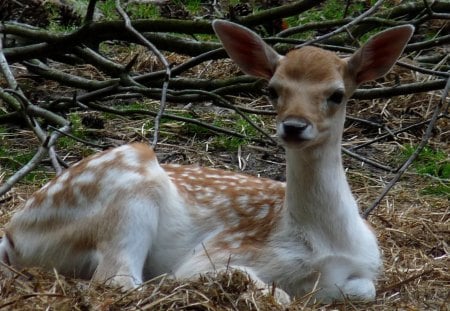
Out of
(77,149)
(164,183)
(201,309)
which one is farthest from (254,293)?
(77,149)

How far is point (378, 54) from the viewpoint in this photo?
5.60 meters

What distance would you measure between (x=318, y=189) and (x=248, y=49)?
783 mm

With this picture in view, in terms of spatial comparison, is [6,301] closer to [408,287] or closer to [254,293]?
[254,293]

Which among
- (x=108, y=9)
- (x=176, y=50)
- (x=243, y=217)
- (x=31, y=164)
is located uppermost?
(x=31, y=164)

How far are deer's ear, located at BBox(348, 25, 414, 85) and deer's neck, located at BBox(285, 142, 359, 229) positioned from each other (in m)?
0.38

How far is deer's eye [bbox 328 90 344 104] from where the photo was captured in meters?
5.22

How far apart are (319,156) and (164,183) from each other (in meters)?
0.84

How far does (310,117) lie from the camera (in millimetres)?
5059

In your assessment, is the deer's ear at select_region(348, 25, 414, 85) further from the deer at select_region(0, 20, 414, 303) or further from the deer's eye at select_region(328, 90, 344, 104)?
the deer's eye at select_region(328, 90, 344, 104)

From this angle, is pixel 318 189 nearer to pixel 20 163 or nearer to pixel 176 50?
pixel 20 163

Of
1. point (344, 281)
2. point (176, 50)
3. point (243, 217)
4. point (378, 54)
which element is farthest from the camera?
point (176, 50)

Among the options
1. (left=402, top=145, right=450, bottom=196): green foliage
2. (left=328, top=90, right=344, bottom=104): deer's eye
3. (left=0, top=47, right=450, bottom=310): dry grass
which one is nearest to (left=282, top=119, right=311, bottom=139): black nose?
(left=328, top=90, right=344, bottom=104): deer's eye

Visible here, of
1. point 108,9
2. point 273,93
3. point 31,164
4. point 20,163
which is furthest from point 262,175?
point 108,9

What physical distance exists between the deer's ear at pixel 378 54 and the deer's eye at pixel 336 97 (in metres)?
0.30
